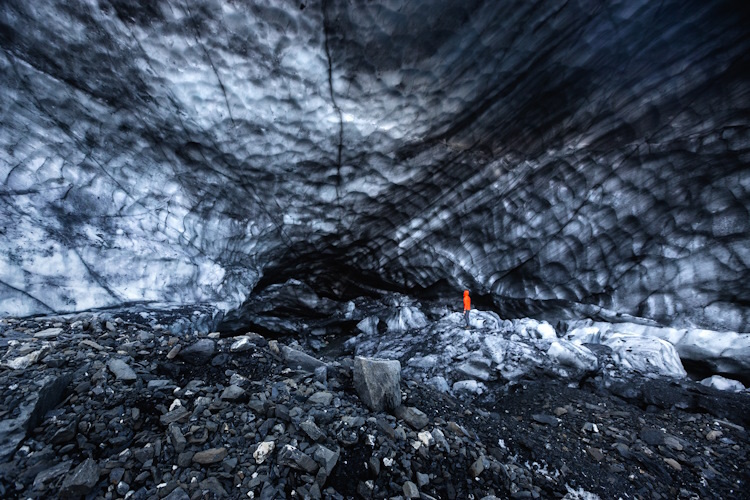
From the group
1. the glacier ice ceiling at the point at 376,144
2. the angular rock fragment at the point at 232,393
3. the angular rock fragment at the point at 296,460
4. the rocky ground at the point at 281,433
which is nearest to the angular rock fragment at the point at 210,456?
the rocky ground at the point at 281,433

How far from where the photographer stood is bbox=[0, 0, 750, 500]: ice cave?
215 centimetres

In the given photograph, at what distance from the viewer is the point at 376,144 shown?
5430mm

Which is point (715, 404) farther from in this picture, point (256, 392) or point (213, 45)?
point (213, 45)

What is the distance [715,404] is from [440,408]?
124 inches

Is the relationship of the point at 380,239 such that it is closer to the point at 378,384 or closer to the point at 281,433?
the point at 378,384

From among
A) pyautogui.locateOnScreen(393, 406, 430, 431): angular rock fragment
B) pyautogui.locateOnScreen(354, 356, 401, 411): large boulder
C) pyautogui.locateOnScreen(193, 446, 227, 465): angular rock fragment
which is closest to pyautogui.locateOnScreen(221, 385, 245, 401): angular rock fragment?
pyautogui.locateOnScreen(193, 446, 227, 465): angular rock fragment

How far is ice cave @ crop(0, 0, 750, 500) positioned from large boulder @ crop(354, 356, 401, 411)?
0.06ft

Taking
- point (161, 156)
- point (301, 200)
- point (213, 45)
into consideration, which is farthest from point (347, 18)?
point (161, 156)

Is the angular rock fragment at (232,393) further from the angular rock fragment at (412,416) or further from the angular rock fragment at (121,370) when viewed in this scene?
the angular rock fragment at (412,416)

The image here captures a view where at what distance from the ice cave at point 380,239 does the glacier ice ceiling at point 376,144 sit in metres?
0.03

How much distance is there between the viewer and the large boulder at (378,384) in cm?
261

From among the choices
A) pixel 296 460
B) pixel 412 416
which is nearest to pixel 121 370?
pixel 296 460

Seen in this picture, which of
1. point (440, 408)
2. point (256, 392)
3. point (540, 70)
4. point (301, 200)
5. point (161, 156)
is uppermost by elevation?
point (540, 70)

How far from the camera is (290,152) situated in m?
5.29
